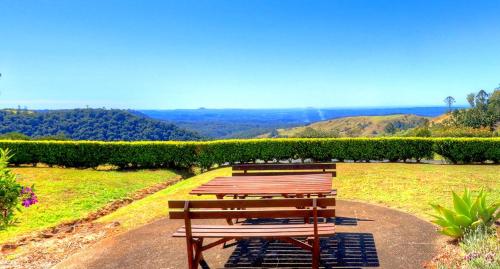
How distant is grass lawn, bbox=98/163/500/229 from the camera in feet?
31.8

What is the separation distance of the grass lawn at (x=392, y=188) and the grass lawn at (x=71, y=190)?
145 centimetres

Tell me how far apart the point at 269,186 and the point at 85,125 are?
443 feet

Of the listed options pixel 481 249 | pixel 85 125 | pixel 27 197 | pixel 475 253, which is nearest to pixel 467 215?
pixel 481 249

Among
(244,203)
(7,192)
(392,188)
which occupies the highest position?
(7,192)

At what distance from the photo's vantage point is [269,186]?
7.70m

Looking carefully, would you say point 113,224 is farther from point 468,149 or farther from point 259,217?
point 468,149

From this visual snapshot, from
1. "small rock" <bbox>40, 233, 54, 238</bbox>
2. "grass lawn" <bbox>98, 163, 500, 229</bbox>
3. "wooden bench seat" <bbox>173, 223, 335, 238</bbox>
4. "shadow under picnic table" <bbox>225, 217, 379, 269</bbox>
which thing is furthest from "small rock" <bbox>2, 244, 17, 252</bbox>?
"shadow under picnic table" <bbox>225, 217, 379, 269</bbox>

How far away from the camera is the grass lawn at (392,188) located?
969cm

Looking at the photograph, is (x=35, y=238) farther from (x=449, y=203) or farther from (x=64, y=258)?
(x=449, y=203)

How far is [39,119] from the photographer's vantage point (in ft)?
430

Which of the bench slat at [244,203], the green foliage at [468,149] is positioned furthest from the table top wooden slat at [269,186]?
the green foliage at [468,149]

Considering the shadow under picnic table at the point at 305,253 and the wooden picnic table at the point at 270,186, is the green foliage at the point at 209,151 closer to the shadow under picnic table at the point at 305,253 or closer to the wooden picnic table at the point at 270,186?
the wooden picnic table at the point at 270,186

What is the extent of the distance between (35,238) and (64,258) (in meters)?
2.03

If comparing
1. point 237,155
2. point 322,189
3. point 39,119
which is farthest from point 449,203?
point 39,119
